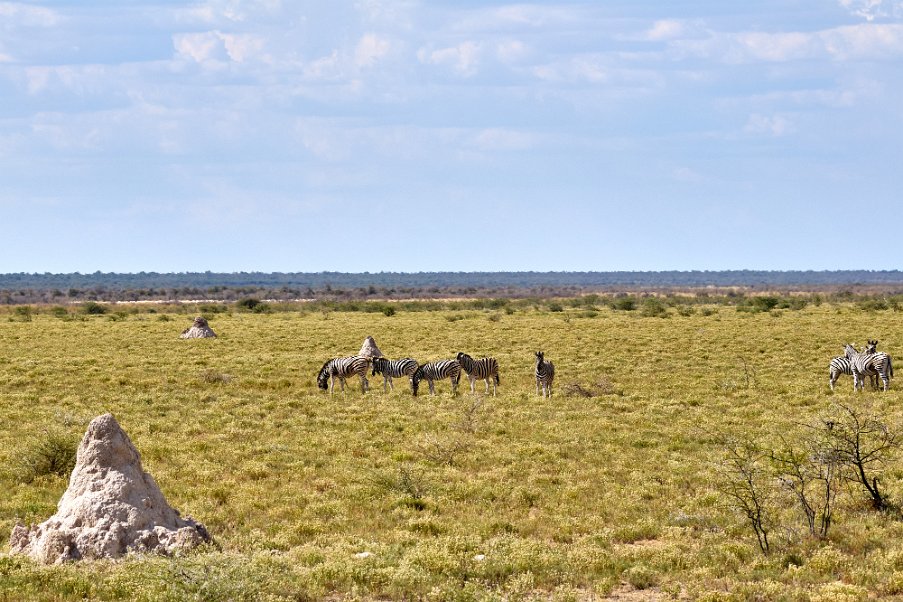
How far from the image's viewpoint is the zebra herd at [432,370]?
2700 cm

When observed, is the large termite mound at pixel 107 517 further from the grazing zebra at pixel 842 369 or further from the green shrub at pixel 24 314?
the green shrub at pixel 24 314

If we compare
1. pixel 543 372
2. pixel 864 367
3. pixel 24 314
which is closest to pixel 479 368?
pixel 543 372

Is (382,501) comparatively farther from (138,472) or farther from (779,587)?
(779,587)

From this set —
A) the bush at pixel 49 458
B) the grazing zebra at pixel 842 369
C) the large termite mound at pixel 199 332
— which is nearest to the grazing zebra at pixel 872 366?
the grazing zebra at pixel 842 369

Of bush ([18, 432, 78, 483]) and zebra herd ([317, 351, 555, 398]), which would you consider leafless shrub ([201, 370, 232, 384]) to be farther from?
bush ([18, 432, 78, 483])

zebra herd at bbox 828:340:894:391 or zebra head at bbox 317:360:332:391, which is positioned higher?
zebra herd at bbox 828:340:894:391

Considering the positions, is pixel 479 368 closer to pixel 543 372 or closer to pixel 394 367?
pixel 543 372

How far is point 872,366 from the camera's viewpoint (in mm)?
26453

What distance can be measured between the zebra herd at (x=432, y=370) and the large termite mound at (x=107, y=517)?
595 inches

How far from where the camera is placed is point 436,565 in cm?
1130

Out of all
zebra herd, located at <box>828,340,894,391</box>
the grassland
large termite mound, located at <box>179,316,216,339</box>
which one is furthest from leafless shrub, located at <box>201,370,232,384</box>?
zebra herd, located at <box>828,340,894,391</box>

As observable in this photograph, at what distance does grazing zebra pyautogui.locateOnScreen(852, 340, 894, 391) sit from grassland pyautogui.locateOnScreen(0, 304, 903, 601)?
2.69 feet

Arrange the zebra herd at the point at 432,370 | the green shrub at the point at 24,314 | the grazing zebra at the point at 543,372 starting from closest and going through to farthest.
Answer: the grazing zebra at the point at 543,372, the zebra herd at the point at 432,370, the green shrub at the point at 24,314

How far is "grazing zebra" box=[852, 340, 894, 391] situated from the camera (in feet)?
86.0
